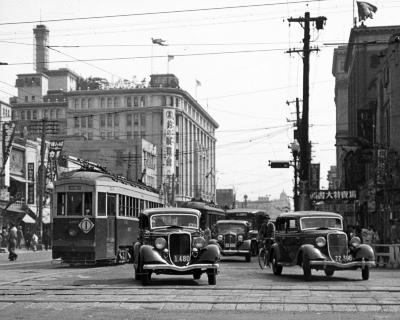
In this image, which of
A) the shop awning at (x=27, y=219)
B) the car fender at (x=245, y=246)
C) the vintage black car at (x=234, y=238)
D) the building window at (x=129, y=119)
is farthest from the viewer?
the building window at (x=129, y=119)

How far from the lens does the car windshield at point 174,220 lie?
64.7 feet

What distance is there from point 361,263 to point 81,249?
440 inches

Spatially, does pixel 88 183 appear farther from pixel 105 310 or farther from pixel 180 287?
pixel 105 310

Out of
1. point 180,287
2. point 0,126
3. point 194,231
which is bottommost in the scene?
point 180,287

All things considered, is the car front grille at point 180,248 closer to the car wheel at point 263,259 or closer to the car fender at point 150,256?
the car fender at point 150,256

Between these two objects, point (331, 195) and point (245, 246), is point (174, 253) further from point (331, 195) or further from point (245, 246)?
point (331, 195)

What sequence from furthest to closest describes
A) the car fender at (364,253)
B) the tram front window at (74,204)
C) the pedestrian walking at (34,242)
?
the pedestrian walking at (34,242) < the tram front window at (74,204) < the car fender at (364,253)


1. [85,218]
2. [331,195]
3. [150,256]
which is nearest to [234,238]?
[85,218]

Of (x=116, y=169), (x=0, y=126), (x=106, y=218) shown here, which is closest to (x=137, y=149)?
(x=116, y=169)

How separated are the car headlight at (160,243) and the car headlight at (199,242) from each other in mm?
765

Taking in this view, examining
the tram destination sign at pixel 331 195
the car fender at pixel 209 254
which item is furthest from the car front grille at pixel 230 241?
the car fender at pixel 209 254

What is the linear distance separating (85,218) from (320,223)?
9.52 m

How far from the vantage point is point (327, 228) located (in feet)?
68.7

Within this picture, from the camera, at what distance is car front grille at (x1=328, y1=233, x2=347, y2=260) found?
19891 mm
